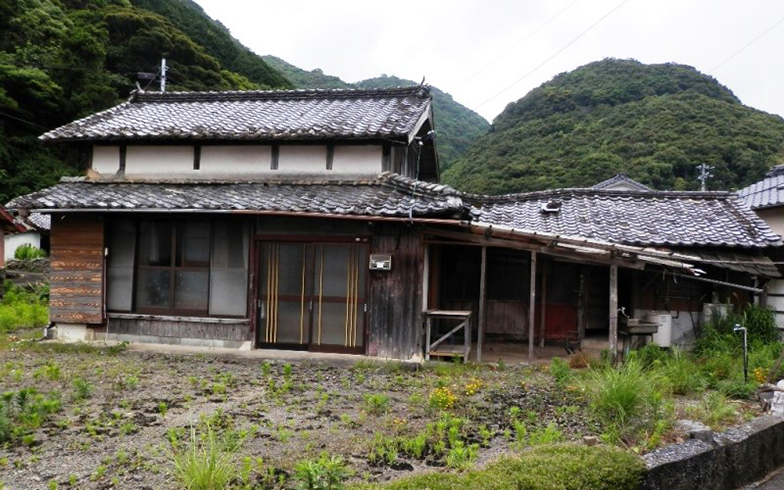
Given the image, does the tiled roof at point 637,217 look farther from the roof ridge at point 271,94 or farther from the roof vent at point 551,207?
the roof ridge at point 271,94

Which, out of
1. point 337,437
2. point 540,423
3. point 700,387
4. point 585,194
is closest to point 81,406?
point 337,437

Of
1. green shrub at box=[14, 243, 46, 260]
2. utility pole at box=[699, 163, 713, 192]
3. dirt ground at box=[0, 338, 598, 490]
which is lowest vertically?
dirt ground at box=[0, 338, 598, 490]

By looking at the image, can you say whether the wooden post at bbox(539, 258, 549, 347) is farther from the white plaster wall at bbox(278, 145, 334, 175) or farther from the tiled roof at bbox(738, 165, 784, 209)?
the tiled roof at bbox(738, 165, 784, 209)

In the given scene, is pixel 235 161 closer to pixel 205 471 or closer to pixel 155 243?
pixel 155 243

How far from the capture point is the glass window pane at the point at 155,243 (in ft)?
37.7

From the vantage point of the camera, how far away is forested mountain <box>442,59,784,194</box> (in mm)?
38938

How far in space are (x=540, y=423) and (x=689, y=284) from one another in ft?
27.5

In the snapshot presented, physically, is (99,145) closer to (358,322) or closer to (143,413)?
(358,322)

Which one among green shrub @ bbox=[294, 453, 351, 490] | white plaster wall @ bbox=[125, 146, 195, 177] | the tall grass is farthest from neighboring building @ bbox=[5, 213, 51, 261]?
green shrub @ bbox=[294, 453, 351, 490]

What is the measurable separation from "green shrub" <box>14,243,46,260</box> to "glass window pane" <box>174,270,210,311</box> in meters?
19.8

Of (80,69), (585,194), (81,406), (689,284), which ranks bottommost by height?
(81,406)

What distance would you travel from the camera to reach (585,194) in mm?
16109

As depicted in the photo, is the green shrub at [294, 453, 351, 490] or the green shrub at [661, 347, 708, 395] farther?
the green shrub at [661, 347, 708, 395]

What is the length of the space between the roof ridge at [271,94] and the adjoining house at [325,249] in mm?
676
